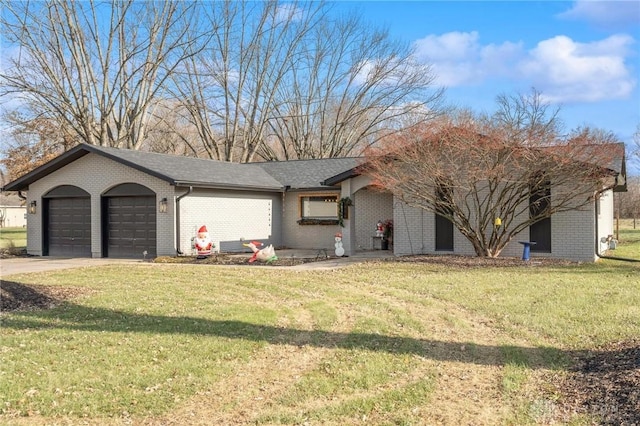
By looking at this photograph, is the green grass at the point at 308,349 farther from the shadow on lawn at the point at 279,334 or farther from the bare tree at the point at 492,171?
the bare tree at the point at 492,171

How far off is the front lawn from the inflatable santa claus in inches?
236

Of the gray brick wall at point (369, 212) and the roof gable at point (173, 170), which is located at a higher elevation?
the roof gable at point (173, 170)

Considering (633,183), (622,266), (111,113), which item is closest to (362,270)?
(622,266)

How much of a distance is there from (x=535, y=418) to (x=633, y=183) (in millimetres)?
54223

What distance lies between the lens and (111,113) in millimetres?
30984

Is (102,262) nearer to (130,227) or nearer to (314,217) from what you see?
(130,227)

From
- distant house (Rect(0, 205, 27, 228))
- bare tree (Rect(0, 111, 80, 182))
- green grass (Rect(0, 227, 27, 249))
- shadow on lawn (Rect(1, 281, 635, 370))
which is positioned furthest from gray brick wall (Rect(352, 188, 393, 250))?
distant house (Rect(0, 205, 27, 228))

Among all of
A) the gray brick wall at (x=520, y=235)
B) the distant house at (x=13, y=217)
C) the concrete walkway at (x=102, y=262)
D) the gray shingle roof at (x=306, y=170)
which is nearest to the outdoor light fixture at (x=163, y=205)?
the concrete walkway at (x=102, y=262)

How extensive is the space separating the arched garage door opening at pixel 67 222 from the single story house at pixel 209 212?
36 millimetres

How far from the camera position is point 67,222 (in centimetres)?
2003

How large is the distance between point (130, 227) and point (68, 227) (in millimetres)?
2955

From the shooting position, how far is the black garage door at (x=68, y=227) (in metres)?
19.6

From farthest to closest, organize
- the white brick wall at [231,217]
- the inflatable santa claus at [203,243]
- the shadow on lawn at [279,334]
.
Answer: the white brick wall at [231,217]
the inflatable santa claus at [203,243]
the shadow on lawn at [279,334]

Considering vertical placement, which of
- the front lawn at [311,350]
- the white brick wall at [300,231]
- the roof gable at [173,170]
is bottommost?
the front lawn at [311,350]
